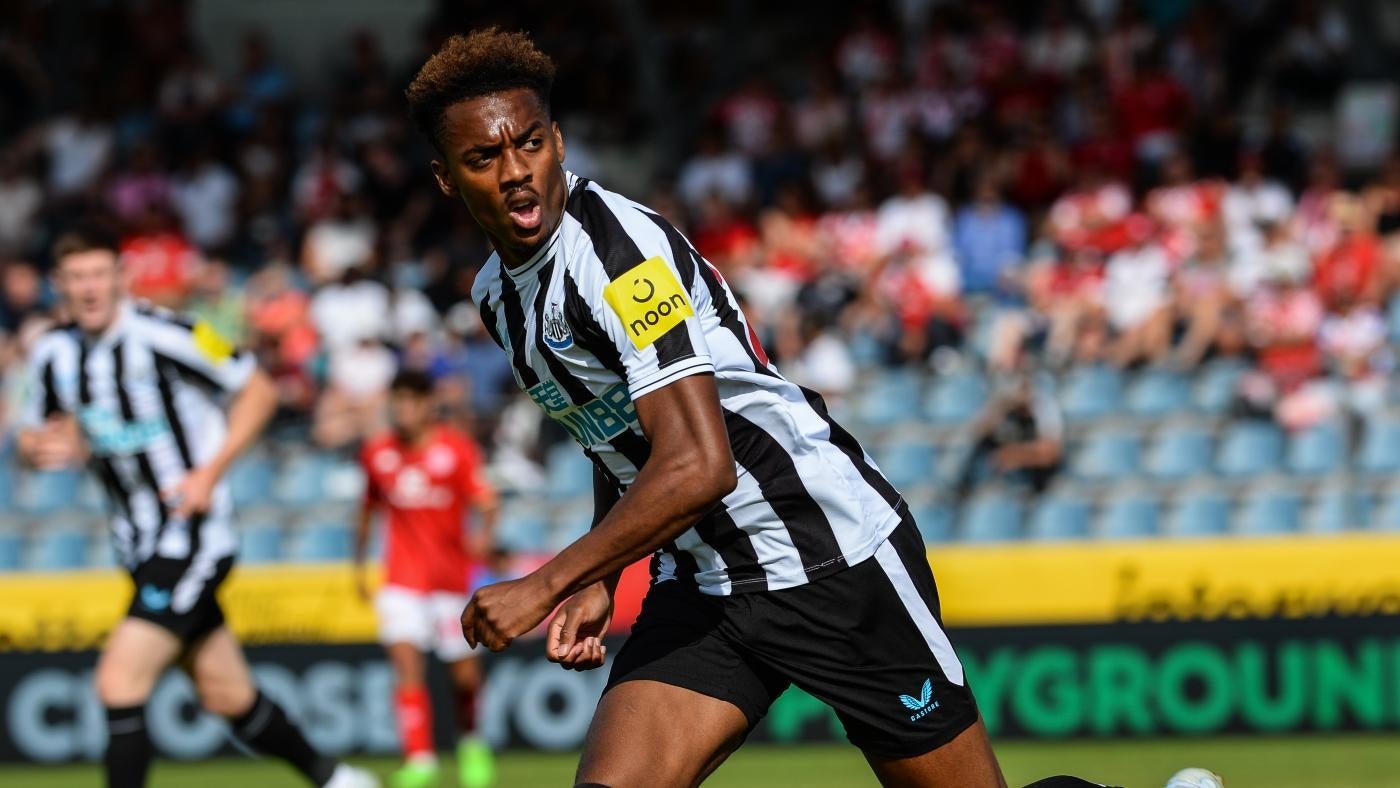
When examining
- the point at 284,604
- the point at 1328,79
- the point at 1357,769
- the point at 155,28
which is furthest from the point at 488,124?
the point at 155,28

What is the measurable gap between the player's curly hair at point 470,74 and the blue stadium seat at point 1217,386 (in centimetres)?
993

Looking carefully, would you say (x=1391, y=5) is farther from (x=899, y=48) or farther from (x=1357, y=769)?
(x=1357, y=769)

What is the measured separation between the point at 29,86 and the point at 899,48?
8377 mm

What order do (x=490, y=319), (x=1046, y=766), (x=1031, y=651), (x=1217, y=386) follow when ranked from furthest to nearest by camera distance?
(x=1217, y=386)
(x=1031, y=651)
(x=1046, y=766)
(x=490, y=319)

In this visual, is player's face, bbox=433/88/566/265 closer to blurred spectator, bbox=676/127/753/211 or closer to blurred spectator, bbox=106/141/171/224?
blurred spectator, bbox=676/127/753/211

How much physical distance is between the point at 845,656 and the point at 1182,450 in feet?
29.7

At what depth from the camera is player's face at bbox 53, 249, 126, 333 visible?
7.01m

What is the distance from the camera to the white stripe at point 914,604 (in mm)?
4328

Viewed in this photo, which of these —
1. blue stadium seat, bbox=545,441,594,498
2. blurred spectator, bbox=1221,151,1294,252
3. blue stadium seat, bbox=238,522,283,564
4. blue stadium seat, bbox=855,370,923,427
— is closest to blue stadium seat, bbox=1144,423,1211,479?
blurred spectator, bbox=1221,151,1294,252

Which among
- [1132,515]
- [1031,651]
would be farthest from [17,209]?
[1031,651]

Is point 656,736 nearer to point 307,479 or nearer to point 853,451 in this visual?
point 853,451

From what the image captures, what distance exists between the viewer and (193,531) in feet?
23.6

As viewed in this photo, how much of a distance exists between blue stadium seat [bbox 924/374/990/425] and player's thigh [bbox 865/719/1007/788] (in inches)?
358

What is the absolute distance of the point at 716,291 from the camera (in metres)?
4.19
